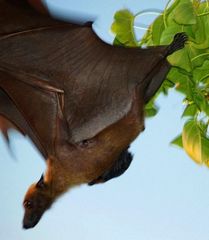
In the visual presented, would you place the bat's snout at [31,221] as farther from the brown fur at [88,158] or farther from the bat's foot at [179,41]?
the bat's foot at [179,41]

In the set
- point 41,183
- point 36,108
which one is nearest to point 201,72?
point 36,108

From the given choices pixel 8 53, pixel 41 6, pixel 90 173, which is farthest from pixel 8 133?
pixel 41 6

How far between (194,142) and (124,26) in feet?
1.41

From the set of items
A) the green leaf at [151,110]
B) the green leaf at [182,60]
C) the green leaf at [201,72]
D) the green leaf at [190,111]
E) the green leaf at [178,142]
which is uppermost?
the green leaf at [182,60]

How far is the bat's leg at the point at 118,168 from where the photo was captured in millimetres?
1387

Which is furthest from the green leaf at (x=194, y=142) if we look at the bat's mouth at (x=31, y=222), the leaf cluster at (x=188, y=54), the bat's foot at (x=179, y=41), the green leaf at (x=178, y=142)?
the bat's mouth at (x=31, y=222)

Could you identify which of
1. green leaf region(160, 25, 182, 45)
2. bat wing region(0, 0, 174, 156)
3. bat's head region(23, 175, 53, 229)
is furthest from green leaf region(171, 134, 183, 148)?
bat's head region(23, 175, 53, 229)

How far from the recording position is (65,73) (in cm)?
134

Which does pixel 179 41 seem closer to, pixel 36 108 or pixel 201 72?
pixel 201 72

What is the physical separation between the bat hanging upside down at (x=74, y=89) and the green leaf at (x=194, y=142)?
0.49ft

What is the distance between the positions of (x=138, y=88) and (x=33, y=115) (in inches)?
16.5

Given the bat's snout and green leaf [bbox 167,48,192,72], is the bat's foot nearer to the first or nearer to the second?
green leaf [bbox 167,48,192,72]

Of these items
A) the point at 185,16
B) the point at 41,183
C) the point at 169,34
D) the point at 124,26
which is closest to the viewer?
the point at 185,16

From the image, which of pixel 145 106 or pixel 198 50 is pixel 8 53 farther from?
pixel 198 50
